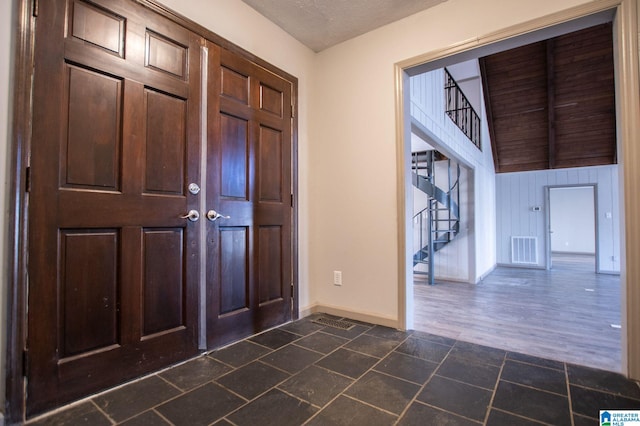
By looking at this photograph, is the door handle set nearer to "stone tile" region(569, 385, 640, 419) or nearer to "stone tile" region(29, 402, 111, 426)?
"stone tile" region(29, 402, 111, 426)

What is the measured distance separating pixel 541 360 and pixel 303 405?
158cm

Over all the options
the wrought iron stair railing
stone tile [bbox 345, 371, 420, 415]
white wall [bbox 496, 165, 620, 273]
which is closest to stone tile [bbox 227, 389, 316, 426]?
stone tile [bbox 345, 371, 420, 415]

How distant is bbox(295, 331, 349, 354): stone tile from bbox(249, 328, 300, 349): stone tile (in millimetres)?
88

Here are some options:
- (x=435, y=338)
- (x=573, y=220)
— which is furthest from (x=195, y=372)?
(x=573, y=220)

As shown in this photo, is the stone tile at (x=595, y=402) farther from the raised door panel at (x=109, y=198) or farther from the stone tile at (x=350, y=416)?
the raised door panel at (x=109, y=198)

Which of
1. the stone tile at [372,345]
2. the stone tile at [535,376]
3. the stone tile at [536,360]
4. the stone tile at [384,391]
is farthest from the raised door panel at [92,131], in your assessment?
the stone tile at [536,360]

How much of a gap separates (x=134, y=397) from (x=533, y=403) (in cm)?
189

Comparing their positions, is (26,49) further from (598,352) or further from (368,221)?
(598,352)

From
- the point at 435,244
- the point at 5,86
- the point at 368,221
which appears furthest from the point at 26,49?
the point at 435,244

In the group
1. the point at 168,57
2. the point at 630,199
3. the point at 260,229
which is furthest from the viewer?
the point at 260,229

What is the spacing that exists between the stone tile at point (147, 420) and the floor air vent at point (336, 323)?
4.67 feet

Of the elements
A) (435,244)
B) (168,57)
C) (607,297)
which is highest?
(168,57)

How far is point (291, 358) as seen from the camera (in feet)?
6.27

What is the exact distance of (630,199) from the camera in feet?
5.49
